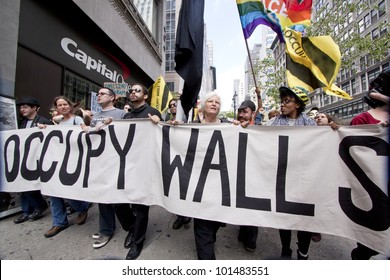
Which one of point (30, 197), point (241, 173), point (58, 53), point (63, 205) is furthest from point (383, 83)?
point (58, 53)

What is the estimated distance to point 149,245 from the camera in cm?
262

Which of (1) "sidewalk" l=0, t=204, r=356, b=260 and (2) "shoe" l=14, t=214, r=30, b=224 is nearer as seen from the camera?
(1) "sidewalk" l=0, t=204, r=356, b=260

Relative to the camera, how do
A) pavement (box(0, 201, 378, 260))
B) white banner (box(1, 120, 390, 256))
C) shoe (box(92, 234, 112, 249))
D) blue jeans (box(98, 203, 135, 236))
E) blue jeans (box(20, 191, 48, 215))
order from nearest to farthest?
white banner (box(1, 120, 390, 256)), pavement (box(0, 201, 378, 260)), shoe (box(92, 234, 112, 249)), blue jeans (box(98, 203, 135, 236)), blue jeans (box(20, 191, 48, 215))

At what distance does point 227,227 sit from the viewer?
317 cm

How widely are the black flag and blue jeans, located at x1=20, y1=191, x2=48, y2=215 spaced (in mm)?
3019

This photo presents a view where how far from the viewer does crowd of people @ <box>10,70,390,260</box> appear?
2.04 metres

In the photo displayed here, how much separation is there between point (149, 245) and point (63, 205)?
1.49 meters

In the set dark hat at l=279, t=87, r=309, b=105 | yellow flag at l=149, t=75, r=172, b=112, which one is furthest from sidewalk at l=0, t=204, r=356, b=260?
yellow flag at l=149, t=75, r=172, b=112

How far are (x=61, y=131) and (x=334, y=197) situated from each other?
11.4ft

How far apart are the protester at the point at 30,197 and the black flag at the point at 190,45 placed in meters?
2.61

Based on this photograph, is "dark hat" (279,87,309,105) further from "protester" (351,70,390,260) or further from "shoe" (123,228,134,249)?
"shoe" (123,228,134,249)

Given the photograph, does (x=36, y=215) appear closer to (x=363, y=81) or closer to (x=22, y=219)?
(x=22, y=219)

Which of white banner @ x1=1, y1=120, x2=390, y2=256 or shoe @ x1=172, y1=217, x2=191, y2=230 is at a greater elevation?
white banner @ x1=1, y1=120, x2=390, y2=256

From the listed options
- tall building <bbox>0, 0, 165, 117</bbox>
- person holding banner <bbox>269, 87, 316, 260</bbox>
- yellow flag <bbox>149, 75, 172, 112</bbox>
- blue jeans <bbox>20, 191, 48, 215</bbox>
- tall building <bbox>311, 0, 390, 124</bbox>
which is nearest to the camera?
person holding banner <bbox>269, 87, 316, 260</bbox>
